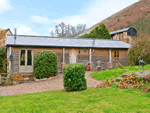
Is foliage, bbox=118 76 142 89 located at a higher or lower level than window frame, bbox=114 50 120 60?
lower

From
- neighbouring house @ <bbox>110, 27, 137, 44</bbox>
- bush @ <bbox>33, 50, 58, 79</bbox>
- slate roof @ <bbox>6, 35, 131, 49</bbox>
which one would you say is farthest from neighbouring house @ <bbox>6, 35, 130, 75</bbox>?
neighbouring house @ <bbox>110, 27, 137, 44</bbox>

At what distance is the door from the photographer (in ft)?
46.4

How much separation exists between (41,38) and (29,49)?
96.7 inches

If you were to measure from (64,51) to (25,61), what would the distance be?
4.12m

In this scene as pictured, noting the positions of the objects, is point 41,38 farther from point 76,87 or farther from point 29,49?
point 76,87

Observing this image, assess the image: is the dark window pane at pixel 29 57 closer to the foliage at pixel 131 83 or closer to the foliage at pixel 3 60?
the foliage at pixel 3 60

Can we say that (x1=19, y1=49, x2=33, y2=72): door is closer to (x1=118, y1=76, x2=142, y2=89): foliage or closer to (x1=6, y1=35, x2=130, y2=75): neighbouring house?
(x1=6, y1=35, x2=130, y2=75): neighbouring house

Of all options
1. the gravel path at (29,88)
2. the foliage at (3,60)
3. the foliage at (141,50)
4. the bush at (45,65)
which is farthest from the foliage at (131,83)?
the foliage at (3,60)

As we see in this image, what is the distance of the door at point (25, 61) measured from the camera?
14.1m

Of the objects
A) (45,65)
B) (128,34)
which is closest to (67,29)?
(128,34)

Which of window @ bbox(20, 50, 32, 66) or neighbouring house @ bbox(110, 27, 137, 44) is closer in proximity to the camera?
window @ bbox(20, 50, 32, 66)

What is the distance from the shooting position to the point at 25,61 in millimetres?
14180

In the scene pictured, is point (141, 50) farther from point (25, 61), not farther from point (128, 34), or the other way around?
point (128, 34)

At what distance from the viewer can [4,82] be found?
10.8m
